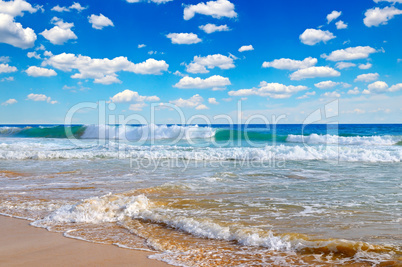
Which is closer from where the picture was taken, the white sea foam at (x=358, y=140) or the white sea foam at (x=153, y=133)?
the white sea foam at (x=358, y=140)

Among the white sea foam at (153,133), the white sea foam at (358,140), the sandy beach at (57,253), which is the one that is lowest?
the sandy beach at (57,253)

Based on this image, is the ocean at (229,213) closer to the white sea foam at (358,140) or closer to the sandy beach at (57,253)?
the sandy beach at (57,253)

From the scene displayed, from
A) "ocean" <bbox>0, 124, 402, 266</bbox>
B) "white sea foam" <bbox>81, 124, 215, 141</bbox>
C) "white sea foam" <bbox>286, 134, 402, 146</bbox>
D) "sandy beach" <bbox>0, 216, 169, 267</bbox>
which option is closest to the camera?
"sandy beach" <bbox>0, 216, 169, 267</bbox>

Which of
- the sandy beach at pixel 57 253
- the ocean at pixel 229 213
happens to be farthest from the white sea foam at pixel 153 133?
the sandy beach at pixel 57 253

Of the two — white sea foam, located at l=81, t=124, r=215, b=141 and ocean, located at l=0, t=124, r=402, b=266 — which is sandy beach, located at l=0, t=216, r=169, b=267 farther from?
white sea foam, located at l=81, t=124, r=215, b=141

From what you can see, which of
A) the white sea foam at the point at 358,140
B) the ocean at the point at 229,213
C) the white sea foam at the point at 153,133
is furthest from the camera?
the white sea foam at the point at 153,133

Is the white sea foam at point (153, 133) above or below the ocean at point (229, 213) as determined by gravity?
above

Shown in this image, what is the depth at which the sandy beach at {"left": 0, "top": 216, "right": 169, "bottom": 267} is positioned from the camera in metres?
3.27

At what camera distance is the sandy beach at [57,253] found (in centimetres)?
327

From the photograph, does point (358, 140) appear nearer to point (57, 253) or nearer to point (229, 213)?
point (229, 213)

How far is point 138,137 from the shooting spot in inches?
1378

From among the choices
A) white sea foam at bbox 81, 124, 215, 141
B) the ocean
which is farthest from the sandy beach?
white sea foam at bbox 81, 124, 215, 141

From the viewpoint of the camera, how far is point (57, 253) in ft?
11.6

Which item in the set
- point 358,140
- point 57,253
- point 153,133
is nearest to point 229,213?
point 57,253
